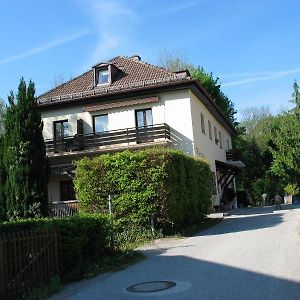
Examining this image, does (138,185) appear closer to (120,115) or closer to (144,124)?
(144,124)

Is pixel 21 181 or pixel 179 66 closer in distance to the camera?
pixel 21 181

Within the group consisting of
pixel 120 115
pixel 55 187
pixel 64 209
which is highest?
pixel 120 115

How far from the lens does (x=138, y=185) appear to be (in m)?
17.1

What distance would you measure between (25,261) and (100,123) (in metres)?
20.6

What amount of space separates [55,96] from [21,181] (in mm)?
12734

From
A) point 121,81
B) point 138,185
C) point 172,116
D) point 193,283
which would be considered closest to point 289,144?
point 172,116

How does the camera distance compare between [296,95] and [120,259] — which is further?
[296,95]

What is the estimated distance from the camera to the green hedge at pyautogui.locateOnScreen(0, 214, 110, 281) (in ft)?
34.6

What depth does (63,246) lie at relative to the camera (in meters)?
10.6

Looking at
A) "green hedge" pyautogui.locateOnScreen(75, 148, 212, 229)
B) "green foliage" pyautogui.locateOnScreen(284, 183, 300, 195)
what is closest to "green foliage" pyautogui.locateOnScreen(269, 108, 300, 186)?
"green foliage" pyautogui.locateOnScreen(284, 183, 300, 195)

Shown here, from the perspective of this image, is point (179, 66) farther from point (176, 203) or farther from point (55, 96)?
point (176, 203)

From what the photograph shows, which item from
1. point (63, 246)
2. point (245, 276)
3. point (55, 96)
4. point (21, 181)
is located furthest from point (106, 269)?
point (55, 96)

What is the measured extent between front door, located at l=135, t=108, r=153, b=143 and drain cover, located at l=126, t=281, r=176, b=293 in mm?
18143

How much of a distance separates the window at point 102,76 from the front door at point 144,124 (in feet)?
12.0
